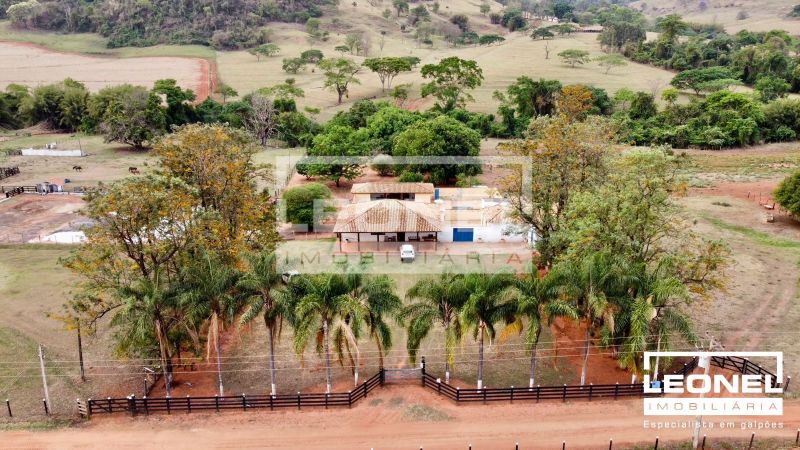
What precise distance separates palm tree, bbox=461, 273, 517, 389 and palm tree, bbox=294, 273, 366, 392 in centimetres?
344

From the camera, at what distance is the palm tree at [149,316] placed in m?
18.8

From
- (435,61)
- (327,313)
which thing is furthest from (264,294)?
(435,61)

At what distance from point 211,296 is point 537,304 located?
1051 cm

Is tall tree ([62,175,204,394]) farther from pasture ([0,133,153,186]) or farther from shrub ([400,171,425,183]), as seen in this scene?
pasture ([0,133,153,186])

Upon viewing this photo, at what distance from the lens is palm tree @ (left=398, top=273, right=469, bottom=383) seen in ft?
63.1

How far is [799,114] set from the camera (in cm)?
6212

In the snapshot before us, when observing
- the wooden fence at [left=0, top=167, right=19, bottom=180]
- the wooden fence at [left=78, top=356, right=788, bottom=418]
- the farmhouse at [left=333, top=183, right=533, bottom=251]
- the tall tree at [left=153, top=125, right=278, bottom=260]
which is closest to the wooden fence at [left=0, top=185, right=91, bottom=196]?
the wooden fence at [left=0, top=167, right=19, bottom=180]

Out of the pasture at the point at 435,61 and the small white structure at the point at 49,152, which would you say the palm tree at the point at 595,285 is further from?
the pasture at the point at 435,61

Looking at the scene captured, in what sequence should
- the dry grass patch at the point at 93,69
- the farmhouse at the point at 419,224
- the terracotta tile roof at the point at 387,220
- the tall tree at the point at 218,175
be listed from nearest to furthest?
the tall tree at the point at 218,175 < the terracotta tile roof at the point at 387,220 < the farmhouse at the point at 419,224 < the dry grass patch at the point at 93,69

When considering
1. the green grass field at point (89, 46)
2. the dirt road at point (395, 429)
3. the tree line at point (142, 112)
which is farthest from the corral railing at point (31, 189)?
the green grass field at point (89, 46)

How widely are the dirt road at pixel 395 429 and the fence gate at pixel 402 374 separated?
4.30ft

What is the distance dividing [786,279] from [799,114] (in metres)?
42.6

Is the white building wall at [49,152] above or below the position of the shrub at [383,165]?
above

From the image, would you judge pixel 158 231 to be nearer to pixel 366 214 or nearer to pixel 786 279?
pixel 366 214
